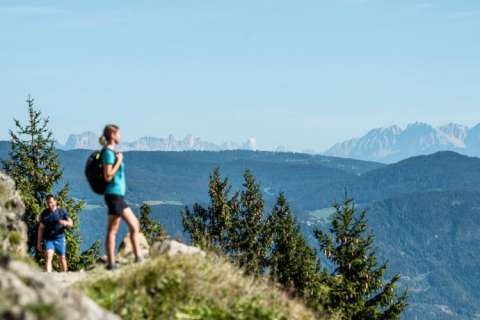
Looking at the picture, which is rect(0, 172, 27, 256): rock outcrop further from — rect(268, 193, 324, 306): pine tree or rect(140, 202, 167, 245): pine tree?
rect(140, 202, 167, 245): pine tree

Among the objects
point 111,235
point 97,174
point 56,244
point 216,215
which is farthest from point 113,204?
point 216,215

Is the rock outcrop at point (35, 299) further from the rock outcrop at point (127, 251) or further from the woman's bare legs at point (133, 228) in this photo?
→ the rock outcrop at point (127, 251)

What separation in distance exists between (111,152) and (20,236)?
4259 mm

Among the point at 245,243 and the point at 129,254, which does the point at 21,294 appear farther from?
the point at 245,243

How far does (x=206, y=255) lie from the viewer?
460 inches

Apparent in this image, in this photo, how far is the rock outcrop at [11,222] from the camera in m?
14.1

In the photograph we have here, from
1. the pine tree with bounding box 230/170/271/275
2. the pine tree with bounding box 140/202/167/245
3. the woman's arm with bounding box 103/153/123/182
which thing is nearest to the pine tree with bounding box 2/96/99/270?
the pine tree with bounding box 140/202/167/245

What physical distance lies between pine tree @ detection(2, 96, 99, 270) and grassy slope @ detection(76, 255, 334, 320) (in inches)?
966

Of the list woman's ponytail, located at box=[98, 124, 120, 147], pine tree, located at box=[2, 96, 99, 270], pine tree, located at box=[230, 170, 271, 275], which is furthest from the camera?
pine tree, located at box=[230, 170, 271, 275]

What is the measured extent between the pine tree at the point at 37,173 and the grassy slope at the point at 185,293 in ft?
80.5

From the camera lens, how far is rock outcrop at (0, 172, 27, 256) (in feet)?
46.2

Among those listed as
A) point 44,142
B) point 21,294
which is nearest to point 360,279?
point 44,142

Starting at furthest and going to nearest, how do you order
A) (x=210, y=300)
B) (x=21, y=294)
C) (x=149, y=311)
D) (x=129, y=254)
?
1. (x=129, y=254)
2. (x=210, y=300)
3. (x=149, y=311)
4. (x=21, y=294)

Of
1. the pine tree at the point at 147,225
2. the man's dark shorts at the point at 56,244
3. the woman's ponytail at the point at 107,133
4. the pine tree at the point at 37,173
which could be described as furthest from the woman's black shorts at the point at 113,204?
the pine tree at the point at 147,225
